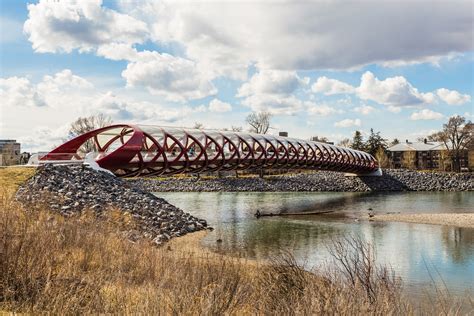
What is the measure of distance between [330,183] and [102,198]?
52.8 m

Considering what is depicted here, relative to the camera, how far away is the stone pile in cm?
2203

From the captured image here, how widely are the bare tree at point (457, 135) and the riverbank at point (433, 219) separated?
60.4 metres

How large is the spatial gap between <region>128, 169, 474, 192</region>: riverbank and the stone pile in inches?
1772

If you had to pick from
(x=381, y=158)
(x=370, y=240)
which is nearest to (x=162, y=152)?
(x=370, y=240)

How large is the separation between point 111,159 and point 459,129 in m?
78.8

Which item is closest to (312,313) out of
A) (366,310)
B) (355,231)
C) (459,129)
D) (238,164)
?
(366,310)

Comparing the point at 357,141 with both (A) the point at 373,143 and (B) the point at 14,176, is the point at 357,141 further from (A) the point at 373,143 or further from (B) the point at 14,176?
(B) the point at 14,176

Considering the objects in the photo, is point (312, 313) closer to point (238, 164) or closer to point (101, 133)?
point (101, 133)

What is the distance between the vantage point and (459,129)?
8731cm

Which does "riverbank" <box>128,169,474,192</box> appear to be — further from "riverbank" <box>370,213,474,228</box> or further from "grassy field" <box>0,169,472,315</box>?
"grassy field" <box>0,169,472,315</box>

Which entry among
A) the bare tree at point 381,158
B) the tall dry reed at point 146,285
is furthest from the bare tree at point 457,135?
the tall dry reed at point 146,285

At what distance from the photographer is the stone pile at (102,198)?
2203 cm

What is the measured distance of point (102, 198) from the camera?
2456 cm

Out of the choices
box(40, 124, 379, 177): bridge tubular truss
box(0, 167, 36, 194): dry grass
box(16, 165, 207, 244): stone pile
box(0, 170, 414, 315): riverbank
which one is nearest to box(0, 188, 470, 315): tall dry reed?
box(0, 170, 414, 315): riverbank
